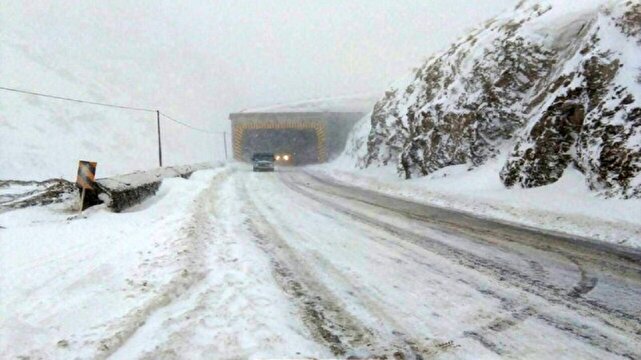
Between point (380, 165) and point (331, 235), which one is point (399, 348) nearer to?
point (331, 235)

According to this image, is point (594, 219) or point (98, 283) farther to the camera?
point (594, 219)

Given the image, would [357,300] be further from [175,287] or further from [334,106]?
[334,106]

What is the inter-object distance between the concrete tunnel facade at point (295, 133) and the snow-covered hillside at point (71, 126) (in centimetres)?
736

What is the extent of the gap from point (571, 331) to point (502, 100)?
1337 cm

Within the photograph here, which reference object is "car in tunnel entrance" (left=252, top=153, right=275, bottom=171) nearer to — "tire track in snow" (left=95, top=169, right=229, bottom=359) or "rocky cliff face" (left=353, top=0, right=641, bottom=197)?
"rocky cliff face" (left=353, top=0, right=641, bottom=197)

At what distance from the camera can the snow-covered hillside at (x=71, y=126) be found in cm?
2878

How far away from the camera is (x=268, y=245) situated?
6.86 meters

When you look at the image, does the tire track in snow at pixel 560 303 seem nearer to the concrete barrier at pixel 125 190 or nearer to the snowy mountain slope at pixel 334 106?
the concrete barrier at pixel 125 190

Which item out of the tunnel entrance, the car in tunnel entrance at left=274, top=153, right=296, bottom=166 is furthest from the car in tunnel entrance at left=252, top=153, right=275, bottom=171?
the car in tunnel entrance at left=274, top=153, right=296, bottom=166

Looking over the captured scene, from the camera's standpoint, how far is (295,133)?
53.9m

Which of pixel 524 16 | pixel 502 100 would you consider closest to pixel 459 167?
pixel 502 100

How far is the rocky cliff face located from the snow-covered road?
474cm

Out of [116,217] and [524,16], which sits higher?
[524,16]

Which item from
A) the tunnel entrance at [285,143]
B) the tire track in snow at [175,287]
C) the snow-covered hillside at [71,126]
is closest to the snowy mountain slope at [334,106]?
the tunnel entrance at [285,143]
